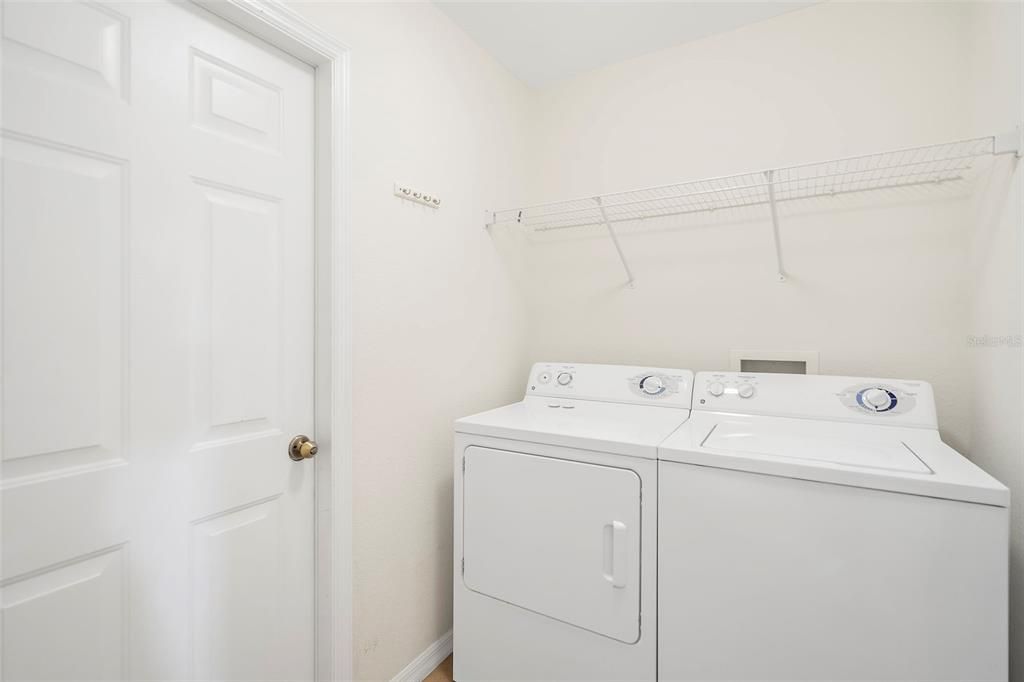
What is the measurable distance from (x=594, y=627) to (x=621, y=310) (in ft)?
4.39

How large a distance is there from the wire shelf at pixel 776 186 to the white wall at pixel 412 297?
38 centimetres

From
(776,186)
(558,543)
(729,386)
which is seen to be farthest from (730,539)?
(776,186)

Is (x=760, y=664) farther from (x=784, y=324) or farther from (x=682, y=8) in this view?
(x=682, y=8)

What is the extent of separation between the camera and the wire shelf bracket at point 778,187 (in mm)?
1477

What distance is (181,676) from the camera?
1133mm

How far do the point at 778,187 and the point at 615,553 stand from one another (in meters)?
1.52

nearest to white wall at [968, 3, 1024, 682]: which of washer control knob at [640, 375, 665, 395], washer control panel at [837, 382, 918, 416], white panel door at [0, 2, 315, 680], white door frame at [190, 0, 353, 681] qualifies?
washer control panel at [837, 382, 918, 416]

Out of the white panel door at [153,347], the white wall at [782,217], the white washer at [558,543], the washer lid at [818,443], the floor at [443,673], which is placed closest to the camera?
the white panel door at [153,347]

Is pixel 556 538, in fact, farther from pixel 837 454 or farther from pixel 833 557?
pixel 837 454

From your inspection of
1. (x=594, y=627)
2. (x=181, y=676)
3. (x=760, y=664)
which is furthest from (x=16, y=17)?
(x=760, y=664)

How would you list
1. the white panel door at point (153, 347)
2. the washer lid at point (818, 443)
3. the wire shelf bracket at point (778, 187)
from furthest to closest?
the wire shelf bracket at point (778, 187)
the washer lid at point (818, 443)
the white panel door at point (153, 347)

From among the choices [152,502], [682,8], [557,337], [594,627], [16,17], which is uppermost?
[682,8]

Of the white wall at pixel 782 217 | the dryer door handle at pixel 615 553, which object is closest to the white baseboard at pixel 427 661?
the dryer door handle at pixel 615 553

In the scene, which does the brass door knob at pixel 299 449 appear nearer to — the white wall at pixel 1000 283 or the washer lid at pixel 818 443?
the washer lid at pixel 818 443
